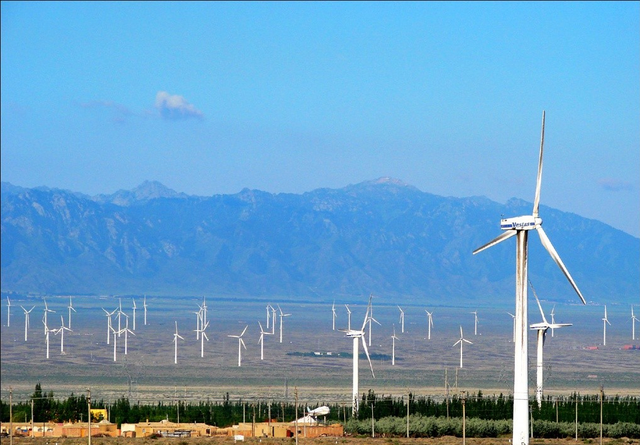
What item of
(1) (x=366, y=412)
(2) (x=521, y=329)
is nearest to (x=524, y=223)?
(2) (x=521, y=329)

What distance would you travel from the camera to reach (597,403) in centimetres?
6944

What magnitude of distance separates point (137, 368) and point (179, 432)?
64.6m

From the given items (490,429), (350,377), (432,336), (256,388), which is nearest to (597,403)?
(490,429)

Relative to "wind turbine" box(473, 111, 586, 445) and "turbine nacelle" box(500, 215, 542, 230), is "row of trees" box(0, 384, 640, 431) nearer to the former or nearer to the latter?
"wind turbine" box(473, 111, 586, 445)

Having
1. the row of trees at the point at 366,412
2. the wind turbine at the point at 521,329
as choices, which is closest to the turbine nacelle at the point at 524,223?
the wind turbine at the point at 521,329

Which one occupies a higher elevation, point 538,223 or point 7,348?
point 538,223

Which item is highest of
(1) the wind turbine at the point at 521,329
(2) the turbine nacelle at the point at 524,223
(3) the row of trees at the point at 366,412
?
(2) the turbine nacelle at the point at 524,223

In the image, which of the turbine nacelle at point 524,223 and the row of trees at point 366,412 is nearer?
the turbine nacelle at point 524,223

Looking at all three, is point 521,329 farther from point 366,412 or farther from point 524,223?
point 366,412

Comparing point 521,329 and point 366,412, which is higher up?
point 521,329

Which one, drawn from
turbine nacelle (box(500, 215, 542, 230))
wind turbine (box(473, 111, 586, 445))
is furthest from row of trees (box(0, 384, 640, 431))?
turbine nacelle (box(500, 215, 542, 230))

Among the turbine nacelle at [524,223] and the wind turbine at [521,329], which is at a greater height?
the turbine nacelle at [524,223]

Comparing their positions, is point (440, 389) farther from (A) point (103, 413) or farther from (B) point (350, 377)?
(A) point (103, 413)

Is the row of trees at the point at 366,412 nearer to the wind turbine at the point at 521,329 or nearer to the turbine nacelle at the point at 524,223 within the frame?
the wind turbine at the point at 521,329
